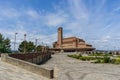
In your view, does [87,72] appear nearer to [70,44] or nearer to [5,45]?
[5,45]

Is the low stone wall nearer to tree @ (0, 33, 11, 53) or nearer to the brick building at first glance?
tree @ (0, 33, 11, 53)

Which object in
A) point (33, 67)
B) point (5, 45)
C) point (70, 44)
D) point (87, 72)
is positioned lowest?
point (87, 72)

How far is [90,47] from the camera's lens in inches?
4656

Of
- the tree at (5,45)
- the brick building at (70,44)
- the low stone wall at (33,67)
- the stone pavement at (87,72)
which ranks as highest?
the brick building at (70,44)

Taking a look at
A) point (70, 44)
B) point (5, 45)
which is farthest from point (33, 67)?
point (70, 44)

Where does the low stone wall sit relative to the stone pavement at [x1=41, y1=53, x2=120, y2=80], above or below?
above

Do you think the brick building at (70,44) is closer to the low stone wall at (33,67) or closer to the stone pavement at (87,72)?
the stone pavement at (87,72)

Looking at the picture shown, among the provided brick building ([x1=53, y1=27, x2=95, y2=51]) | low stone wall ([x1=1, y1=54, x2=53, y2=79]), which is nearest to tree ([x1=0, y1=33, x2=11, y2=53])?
low stone wall ([x1=1, y1=54, x2=53, y2=79])

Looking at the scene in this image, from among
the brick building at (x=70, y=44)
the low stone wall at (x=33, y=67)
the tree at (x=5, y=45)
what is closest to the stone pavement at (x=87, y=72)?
the low stone wall at (x=33, y=67)

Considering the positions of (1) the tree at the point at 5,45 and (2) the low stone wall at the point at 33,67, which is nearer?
(2) the low stone wall at the point at 33,67

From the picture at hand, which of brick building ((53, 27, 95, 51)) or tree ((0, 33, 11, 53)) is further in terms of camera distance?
brick building ((53, 27, 95, 51))

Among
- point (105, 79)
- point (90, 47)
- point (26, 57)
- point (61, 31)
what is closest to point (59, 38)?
point (61, 31)

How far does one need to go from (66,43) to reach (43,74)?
115642 millimetres

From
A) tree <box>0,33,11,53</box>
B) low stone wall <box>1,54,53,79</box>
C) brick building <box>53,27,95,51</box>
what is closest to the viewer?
low stone wall <box>1,54,53,79</box>
